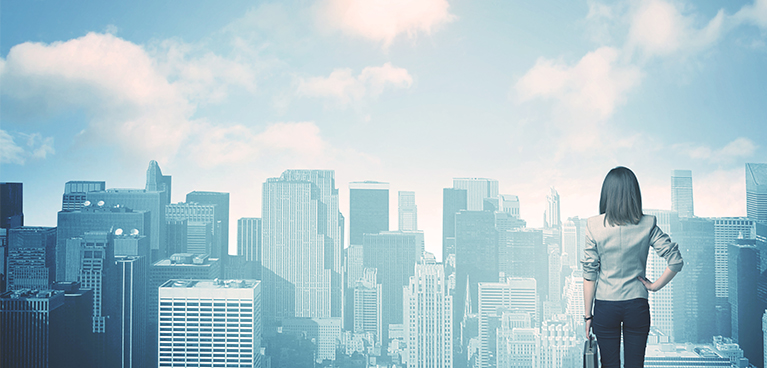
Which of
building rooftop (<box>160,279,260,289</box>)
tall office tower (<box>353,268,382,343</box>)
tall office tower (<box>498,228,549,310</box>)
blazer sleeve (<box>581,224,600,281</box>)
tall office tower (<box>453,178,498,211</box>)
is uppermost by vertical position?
tall office tower (<box>453,178,498,211</box>)

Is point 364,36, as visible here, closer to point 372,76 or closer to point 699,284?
point 372,76

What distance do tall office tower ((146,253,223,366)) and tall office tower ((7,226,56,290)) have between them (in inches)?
41.8

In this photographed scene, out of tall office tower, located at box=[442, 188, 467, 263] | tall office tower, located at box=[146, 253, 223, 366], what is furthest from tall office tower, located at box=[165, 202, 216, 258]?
Result: tall office tower, located at box=[442, 188, 467, 263]

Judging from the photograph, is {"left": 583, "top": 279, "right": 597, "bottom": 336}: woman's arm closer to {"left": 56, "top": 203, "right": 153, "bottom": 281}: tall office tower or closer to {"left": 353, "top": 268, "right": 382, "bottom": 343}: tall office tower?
{"left": 353, "top": 268, "right": 382, "bottom": 343}: tall office tower

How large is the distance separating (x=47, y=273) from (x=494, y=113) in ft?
17.7

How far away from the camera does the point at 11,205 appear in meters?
4.61

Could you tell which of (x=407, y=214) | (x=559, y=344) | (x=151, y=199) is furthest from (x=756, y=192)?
(x=151, y=199)

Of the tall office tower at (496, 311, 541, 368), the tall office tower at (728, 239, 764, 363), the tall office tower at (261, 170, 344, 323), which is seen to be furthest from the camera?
the tall office tower at (261, 170, 344, 323)

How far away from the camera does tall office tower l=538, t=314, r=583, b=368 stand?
520 centimetres

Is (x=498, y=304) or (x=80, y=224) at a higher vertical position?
(x=80, y=224)

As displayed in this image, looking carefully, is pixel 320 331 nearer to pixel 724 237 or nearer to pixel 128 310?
pixel 128 310

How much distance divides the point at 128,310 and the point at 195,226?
124 centimetres

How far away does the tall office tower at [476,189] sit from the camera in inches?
202

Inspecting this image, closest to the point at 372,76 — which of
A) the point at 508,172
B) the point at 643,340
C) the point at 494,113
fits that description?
the point at 494,113
